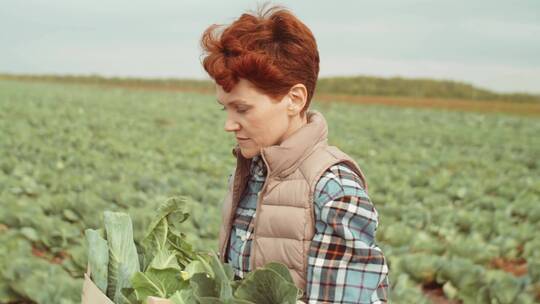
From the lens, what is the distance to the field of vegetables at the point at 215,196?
4.77 meters

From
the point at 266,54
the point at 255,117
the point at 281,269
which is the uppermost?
the point at 266,54

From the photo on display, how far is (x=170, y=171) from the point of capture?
9656 mm

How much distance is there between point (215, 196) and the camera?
7379mm

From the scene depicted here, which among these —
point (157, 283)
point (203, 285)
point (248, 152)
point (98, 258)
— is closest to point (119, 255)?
point (98, 258)

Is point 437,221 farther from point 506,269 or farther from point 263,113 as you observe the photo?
point 263,113

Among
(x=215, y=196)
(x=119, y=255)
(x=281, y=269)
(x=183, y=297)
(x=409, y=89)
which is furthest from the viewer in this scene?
(x=409, y=89)

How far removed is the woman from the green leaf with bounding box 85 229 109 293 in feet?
1.40

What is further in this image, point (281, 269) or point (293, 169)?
point (293, 169)

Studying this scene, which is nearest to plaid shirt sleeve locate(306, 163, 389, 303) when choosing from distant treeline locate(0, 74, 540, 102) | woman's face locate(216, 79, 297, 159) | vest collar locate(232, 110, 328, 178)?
vest collar locate(232, 110, 328, 178)

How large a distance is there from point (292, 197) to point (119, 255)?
0.53 meters

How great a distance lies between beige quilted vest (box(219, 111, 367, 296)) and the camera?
6.16ft

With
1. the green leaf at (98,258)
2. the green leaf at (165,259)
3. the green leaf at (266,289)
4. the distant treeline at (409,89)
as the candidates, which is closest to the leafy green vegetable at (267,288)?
the green leaf at (266,289)

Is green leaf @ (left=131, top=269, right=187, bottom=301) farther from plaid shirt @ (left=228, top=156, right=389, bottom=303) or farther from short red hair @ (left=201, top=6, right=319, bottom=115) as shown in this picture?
short red hair @ (left=201, top=6, right=319, bottom=115)

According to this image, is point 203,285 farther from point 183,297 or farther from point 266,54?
point 266,54
